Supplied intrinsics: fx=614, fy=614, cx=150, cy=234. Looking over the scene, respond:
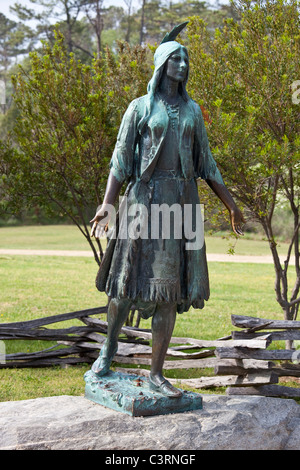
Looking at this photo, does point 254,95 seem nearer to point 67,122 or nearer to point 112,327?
point 67,122

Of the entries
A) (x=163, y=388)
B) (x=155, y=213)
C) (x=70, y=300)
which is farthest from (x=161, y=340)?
(x=70, y=300)

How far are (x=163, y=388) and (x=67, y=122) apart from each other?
438 centimetres

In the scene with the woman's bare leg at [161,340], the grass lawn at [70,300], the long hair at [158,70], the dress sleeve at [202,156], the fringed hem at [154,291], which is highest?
the long hair at [158,70]

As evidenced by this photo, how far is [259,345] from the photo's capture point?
581 centimetres

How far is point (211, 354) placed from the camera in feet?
21.7

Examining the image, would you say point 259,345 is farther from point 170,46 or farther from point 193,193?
point 170,46

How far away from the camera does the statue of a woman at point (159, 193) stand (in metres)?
4.15

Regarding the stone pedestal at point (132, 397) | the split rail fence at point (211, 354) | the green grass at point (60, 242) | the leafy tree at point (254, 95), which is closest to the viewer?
the stone pedestal at point (132, 397)

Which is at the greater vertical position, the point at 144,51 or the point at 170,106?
the point at 144,51

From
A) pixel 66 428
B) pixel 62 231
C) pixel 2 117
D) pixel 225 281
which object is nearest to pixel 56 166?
pixel 66 428

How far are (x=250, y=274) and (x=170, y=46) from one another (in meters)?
13.1

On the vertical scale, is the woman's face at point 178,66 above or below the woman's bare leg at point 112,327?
above

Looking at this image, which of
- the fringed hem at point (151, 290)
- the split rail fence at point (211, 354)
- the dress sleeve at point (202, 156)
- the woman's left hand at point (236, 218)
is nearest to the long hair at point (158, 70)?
the dress sleeve at point (202, 156)

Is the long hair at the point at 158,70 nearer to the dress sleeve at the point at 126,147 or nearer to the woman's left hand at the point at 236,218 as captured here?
the dress sleeve at the point at 126,147
